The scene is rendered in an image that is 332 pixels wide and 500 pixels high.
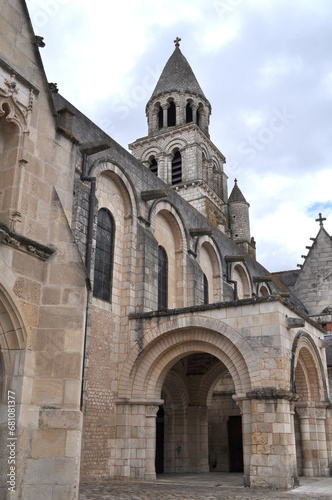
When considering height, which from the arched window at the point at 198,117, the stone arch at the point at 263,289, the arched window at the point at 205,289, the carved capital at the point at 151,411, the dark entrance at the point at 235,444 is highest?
the arched window at the point at 198,117

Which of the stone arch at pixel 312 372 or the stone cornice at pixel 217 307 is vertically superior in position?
the stone cornice at pixel 217 307

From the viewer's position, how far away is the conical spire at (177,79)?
38.0 metres

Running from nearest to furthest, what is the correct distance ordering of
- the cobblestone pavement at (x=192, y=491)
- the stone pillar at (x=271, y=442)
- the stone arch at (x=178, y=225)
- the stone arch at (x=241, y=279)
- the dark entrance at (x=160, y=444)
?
the cobblestone pavement at (x=192, y=491)
the stone pillar at (x=271, y=442)
the dark entrance at (x=160, y=444)
the stone arch at (x=178, y=225)
the stone arch at (x=241, y=279)

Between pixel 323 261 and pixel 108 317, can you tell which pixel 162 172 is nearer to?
pixel 323 261

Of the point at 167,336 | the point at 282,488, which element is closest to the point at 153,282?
the point at 167,336

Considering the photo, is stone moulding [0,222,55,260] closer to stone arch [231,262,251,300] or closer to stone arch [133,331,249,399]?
stone arch [133,331,249,399]

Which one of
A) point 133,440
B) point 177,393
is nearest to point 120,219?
point 177,393

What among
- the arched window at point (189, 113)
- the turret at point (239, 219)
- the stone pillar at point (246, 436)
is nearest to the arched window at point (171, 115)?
the arched window at point (189, 113)

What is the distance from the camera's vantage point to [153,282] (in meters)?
13.9

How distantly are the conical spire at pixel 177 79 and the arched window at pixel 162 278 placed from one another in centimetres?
2494

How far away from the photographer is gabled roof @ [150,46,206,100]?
38.0 m

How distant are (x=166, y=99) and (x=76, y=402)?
34.9 meters

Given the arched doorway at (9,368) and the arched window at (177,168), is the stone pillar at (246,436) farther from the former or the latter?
the arched window at (177,168)

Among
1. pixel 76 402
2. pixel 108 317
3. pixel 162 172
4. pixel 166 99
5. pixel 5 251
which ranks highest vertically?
pixel 166 99
